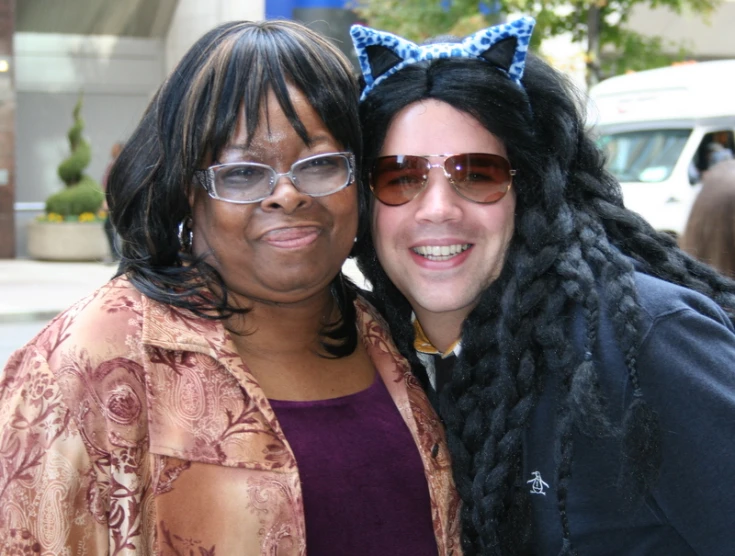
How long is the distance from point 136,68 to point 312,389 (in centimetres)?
1926

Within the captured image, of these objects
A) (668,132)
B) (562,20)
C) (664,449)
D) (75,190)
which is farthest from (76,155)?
(664,449)

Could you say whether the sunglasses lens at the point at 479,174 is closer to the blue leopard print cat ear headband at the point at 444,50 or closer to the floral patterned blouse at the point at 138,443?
the blue leopard print cat ear headband at the point at 444,50

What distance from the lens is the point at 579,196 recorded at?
8.78ft

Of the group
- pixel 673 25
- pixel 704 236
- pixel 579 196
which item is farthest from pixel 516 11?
pixel 579 196

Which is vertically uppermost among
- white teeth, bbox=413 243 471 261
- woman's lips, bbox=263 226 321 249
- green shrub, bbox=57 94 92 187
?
woman's lips, bbox=263 226 321 249

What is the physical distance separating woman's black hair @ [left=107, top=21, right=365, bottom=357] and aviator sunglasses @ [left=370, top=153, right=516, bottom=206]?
0.18 meters

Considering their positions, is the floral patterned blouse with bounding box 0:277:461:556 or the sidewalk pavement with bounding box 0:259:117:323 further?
the sidewalk pavement with bounding box 0:259:117:323

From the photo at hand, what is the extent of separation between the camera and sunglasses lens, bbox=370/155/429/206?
2652mm

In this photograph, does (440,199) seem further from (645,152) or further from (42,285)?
(42,285)

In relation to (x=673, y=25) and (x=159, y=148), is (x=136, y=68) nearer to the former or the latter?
(x=673, y=25)

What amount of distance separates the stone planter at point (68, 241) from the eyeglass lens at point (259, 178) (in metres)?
15.1

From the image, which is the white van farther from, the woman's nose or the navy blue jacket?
the woman's nose

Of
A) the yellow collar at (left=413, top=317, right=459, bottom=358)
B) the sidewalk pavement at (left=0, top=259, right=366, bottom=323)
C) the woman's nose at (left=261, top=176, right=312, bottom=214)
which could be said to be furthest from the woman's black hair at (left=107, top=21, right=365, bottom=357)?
the sidewalk pavement at (left=0, top=259, right=366, bottom=323)

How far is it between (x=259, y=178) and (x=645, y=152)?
30.4 ft
